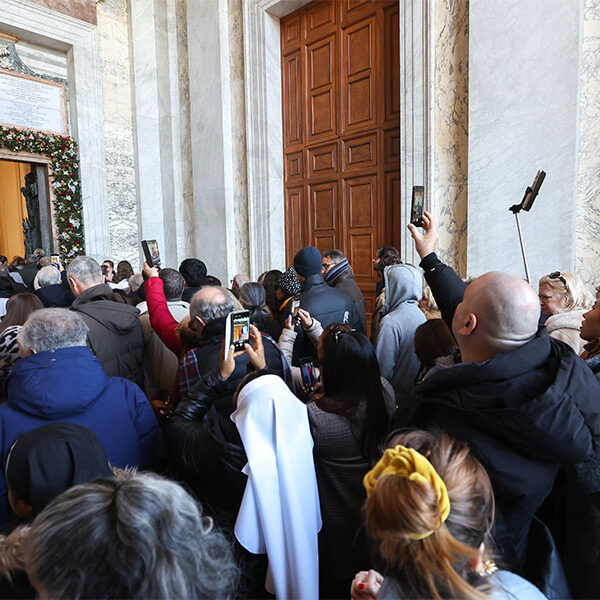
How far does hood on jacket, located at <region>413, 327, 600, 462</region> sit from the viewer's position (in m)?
1.18

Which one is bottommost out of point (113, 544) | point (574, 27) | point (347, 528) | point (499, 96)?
point (347, 528)

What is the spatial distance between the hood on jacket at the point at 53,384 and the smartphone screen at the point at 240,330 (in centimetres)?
56

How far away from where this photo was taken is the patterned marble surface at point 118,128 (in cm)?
958

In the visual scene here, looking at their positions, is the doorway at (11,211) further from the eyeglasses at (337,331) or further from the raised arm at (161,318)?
the eyeglasses at (337,331)

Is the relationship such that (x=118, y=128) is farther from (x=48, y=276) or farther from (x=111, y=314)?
(x=111, y=314)

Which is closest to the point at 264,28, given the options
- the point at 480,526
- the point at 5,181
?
the point at 480,526

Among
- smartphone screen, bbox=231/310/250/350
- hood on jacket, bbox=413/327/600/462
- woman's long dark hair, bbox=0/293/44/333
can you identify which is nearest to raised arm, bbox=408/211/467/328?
hood on jacket, bbox=413/327/600/462

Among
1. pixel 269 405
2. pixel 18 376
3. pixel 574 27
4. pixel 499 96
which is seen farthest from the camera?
pixel 499 96

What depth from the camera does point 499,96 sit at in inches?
197

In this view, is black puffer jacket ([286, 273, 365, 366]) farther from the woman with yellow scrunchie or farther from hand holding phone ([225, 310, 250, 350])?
the woman with yellow scrunchie

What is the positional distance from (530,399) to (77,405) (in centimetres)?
154

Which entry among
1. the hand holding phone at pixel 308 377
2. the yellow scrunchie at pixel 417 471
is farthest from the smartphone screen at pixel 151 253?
the yellow scrunchie at pixel 417 471

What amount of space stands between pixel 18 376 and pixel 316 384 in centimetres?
128

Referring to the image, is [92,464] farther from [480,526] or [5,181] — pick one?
[5,181]
